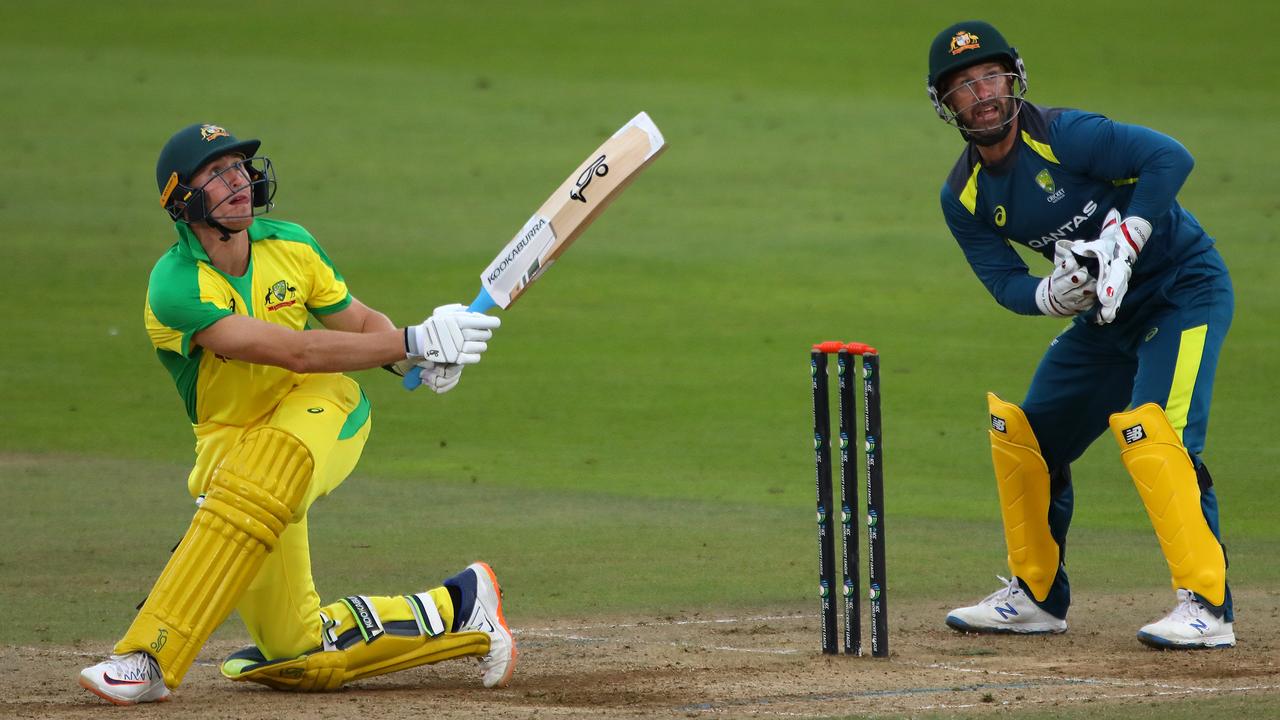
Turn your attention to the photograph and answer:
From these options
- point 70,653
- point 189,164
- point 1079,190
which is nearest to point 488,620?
point 70,653

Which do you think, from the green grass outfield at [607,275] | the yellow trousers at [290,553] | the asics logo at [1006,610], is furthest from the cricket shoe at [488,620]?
the asics logo at [1006,610]

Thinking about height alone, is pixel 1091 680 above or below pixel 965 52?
below

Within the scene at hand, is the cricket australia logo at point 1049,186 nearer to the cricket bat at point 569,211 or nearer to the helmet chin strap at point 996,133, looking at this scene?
the helmet chin strap at point 996,133

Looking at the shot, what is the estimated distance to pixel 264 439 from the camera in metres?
5.45

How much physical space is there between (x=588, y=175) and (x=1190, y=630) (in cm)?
239

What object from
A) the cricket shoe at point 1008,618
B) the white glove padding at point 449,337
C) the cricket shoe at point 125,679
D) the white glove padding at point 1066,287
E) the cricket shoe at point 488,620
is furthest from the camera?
the cricket shoe at point 1008,618

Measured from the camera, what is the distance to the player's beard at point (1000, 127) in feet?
20.8

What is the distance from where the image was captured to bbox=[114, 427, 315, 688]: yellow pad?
210 inches

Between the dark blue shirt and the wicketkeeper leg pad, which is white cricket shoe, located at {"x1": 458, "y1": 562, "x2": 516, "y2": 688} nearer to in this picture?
the wicketkeeper leg pad

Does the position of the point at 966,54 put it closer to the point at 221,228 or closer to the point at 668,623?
the point at 668,623

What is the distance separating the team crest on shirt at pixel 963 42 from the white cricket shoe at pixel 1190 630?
1918 mm

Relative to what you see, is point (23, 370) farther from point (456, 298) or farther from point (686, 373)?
point (686, 373)

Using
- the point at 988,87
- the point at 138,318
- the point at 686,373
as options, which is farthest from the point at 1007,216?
the point at 138,318

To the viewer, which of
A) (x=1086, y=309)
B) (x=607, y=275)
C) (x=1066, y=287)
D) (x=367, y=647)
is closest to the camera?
(x=367, y=647)
